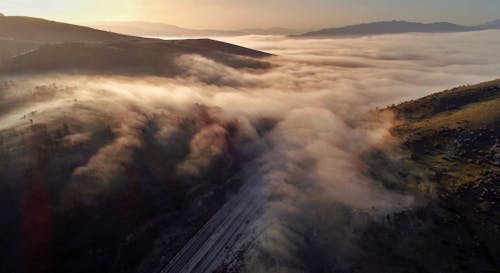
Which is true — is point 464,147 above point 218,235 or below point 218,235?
above

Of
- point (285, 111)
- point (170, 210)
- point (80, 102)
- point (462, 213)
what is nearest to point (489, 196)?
point (462, 213)

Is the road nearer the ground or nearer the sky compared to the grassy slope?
nearer the ground

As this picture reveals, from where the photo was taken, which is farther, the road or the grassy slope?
the grassy slope

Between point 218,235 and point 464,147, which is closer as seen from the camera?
point 218,235

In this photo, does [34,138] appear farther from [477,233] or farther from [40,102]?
[477,233]
